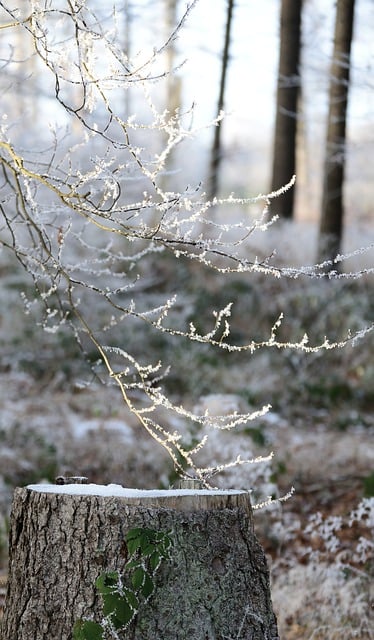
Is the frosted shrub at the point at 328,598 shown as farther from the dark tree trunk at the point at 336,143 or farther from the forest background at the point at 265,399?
the dark tree trunk at the point at 336,143

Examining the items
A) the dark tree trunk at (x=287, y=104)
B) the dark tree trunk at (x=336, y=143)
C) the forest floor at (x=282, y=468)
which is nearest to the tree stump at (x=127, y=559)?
the forest floor at (x=282, y=468)

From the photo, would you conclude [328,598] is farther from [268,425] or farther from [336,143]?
[336,143]

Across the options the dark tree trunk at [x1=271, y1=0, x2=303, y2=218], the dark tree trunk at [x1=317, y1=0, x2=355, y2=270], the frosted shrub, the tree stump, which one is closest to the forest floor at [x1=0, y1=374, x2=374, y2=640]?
the frosted shrub

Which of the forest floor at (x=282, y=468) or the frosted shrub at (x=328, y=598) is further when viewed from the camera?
the forest floor at (x=282, y=468)

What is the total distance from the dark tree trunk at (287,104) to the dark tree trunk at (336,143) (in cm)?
92

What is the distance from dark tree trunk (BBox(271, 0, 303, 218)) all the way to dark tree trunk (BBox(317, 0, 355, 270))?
3.03 ft

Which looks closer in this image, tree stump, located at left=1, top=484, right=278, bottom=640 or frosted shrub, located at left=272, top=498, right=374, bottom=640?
tree stump, located at left=1, top=484, right=278, bottom=640

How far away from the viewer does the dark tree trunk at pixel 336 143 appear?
35.3ft

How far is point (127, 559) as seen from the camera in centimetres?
267

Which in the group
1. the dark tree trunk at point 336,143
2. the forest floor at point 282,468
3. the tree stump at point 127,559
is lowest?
the tree stump at point 127,559

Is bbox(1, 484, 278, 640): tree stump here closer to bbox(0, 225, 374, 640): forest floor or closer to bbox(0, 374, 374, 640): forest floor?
bbox(0, 225, 374, 640): forest floor

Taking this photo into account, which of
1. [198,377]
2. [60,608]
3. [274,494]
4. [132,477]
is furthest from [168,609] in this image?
[198,377]

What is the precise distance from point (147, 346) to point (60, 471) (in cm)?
380

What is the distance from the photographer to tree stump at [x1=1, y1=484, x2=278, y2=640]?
8.76ft
